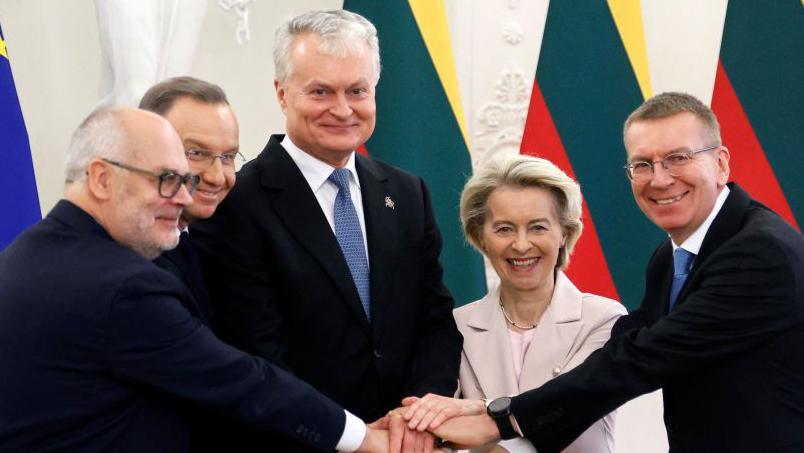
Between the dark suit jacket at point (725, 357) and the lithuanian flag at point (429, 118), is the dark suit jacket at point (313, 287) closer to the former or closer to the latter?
the dark suit jacket at point (725, 357)

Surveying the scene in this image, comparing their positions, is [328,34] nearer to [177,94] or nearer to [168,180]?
[177,94]

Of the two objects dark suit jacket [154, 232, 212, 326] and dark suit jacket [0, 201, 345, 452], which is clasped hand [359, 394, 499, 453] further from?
dark suit jacket [0, 201, 345, 452]

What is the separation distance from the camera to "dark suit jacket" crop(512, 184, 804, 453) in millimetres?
2549

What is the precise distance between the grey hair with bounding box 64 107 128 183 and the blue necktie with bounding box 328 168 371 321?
2.28 ft

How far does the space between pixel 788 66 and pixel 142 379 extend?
347 centimetres

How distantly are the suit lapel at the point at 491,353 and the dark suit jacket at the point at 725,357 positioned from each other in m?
0.21

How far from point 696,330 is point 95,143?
1.43 m

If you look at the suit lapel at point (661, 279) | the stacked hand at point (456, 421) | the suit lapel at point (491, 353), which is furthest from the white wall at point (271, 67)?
the stacked hand at point (456, 421)

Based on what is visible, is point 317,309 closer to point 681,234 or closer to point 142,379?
point 142,379

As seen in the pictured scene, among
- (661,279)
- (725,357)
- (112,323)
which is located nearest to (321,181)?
(112,323)

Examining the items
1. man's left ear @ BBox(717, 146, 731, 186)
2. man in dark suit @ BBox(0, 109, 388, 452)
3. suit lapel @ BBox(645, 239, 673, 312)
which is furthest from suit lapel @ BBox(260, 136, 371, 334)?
man's left ear @ BBox(717, 146, 731, 186)

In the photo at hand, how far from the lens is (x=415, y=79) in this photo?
4738 mm

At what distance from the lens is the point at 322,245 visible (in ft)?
9.02

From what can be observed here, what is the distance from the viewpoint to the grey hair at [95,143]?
228 centimetres
